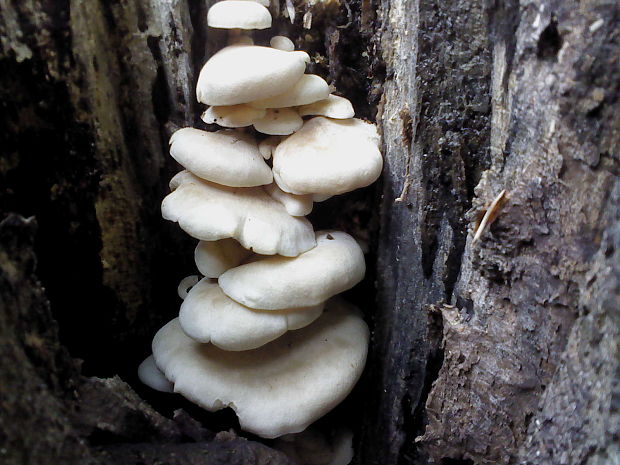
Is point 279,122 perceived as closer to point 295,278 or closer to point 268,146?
point 268,146

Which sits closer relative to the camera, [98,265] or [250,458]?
[250,458]

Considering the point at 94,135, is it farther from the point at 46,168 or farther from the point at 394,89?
the point at 394,89

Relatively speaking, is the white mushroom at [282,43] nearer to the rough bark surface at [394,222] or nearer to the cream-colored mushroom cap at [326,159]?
the rough bark surface at [394,222]

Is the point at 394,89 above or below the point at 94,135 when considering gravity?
above

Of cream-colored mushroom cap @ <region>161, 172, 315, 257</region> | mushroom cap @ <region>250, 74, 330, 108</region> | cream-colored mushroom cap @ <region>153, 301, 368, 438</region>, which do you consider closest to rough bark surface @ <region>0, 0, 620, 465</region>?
cream-colored mushroom cap @ <region>153, 301, 368, 438</region>

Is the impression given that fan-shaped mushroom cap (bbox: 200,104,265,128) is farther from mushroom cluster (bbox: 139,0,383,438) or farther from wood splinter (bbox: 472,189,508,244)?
wood splinter (bbox: 472,189,508,244)

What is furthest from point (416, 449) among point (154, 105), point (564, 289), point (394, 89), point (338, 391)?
point (154, 105)

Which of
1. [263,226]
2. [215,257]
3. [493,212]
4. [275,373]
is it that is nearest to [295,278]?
[263,226]
